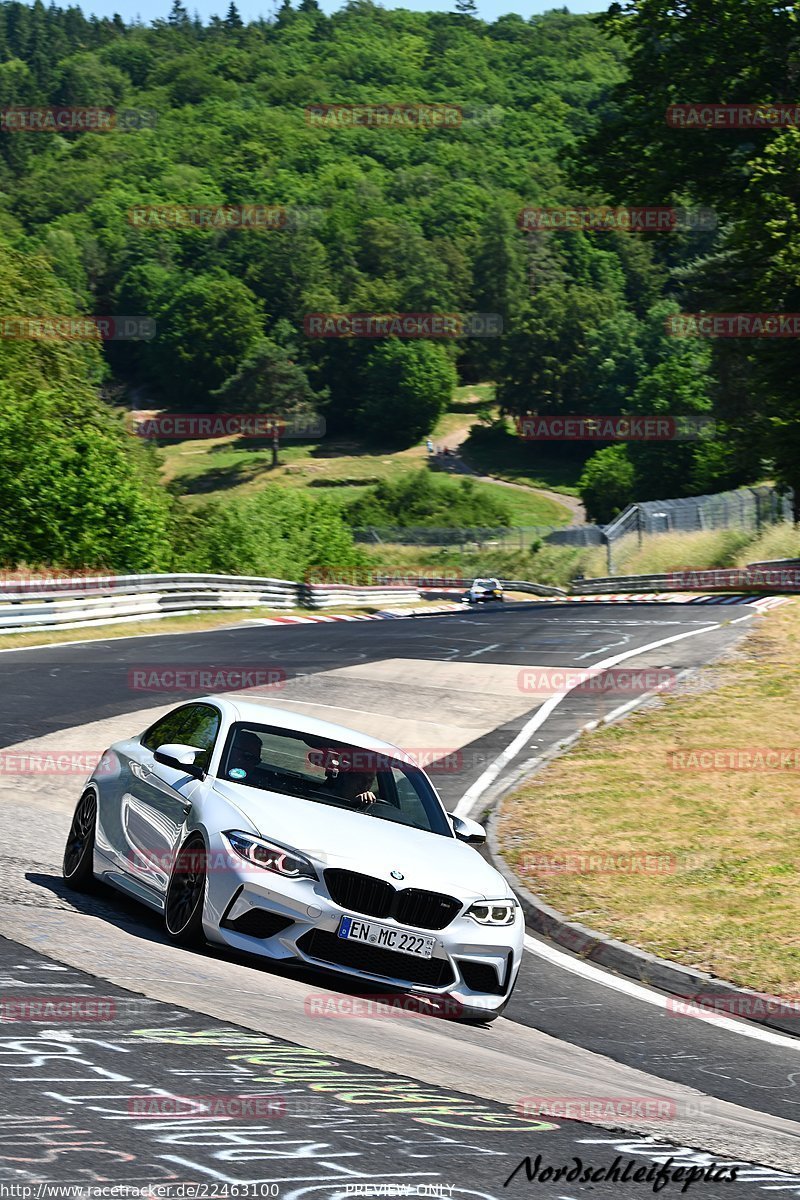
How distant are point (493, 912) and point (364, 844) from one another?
2.65 ft

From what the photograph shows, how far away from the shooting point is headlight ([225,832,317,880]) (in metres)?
7.52

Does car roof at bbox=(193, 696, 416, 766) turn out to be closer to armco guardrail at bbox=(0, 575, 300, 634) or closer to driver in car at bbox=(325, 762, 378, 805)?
driver in car at bbox=(325, 762, 378, 805)

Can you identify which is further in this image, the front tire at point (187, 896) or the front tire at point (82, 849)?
the front tire at point (82, 849)

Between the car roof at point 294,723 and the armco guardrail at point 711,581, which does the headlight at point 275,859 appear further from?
the armco guardrail at point 711,581

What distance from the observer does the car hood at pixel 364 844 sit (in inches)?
301

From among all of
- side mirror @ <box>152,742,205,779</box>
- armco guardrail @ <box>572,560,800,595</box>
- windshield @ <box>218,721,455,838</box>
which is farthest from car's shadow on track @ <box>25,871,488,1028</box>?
armco guardrail @ <box>572,560,800,595</box>

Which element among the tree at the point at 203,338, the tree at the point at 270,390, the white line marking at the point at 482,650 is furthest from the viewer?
the tree at the point at 203,338

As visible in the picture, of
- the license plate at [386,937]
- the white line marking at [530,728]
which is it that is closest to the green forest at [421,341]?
the white line marking at [530,728]

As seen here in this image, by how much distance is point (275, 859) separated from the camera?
7551 millimetres

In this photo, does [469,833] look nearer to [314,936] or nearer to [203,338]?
[314,936]

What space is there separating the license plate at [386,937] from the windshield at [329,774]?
1042 mm

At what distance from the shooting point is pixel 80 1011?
6.02m

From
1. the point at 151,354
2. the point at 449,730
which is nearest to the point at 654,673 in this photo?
the point at 449,730

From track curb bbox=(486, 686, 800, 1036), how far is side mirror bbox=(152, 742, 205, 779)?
3209 mm
